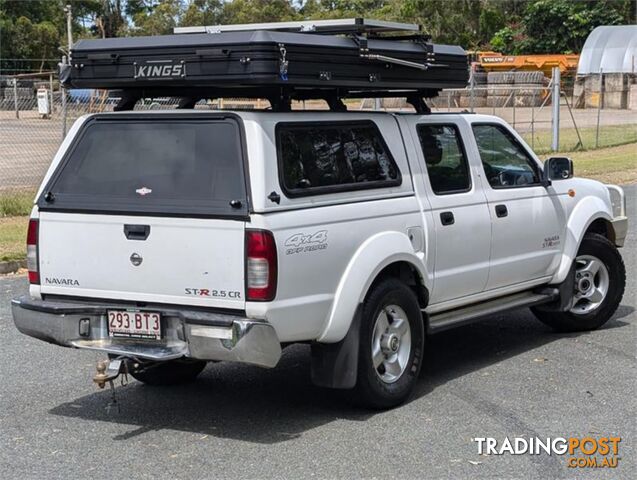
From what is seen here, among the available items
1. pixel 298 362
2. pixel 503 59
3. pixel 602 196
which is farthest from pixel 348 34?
pixel 503 59

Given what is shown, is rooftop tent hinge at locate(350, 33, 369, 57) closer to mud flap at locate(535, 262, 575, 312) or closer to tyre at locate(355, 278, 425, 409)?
tyre at locate(355, 278, 425, 409)

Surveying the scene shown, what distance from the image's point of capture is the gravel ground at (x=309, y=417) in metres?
5.36

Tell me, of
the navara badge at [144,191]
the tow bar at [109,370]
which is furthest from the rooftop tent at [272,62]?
the tow bar at [109,370]

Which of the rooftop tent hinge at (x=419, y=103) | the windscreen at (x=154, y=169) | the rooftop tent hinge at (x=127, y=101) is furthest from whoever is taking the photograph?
the rooftop tent hinge at (x=419, y=103)

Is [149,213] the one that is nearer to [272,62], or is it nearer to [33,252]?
[33,252]

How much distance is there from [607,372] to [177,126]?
347cm

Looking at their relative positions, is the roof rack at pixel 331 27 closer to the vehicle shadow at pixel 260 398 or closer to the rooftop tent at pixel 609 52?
the vehicle shadow at pixel 260 398

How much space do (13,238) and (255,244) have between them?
824 centimetres

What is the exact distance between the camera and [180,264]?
577 centimetres

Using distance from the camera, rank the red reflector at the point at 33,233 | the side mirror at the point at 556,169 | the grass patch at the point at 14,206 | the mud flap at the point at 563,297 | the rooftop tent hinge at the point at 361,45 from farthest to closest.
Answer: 1. the grass patch at the point at 14,206
2. the mud flap at the point at 563,297
3. the side mirror at the point at 556,169
4. the rooftop tent hinge at the point at 361,45
5. the red reflector at the point at 33,233

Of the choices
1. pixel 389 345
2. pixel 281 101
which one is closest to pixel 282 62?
pixel 281 101

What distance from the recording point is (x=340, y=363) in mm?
6016

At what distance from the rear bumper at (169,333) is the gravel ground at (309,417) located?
515 millimetres

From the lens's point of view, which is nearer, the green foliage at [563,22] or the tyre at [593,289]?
the tyre at [593,289]
